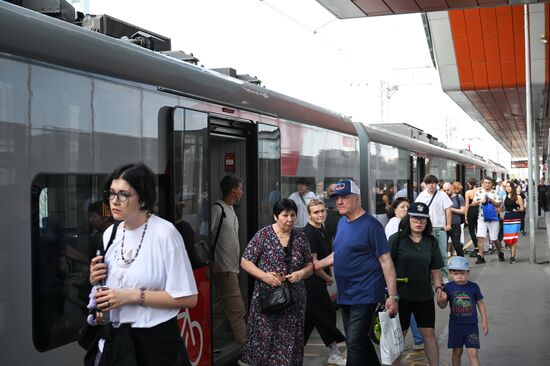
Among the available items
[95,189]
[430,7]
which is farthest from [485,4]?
[95,189]

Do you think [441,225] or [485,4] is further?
[441,225]

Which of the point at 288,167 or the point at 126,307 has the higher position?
the point at 288,167

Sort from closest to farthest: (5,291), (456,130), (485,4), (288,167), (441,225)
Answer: (5,291)
(288,167)
(485,4)
(441,225)
(456,130)

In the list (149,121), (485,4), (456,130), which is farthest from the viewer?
(456,130)

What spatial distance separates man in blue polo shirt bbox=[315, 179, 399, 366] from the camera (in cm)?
558

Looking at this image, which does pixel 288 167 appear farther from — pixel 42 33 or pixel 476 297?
pixel 42 33

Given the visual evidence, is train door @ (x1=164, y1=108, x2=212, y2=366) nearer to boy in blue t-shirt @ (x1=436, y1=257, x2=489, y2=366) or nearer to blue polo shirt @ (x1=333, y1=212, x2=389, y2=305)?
blue polo shirt @ (x1=333, y1=212, x2=389, y2=305)

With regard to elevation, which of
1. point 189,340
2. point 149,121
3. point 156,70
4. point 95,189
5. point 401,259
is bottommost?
point 189,340

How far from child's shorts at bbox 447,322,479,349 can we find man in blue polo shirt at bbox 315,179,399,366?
80 centimetres

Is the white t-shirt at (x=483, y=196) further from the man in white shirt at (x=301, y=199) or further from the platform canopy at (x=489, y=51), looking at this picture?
the man in white shirt at (x=301, y=199)

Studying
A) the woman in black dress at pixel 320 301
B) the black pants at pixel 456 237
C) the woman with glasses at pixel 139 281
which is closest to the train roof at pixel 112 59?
the woman with glasses at pixel 139 281

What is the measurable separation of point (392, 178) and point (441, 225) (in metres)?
3.01

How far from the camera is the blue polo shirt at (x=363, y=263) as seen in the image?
18.3 ft

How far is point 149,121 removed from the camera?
5109 millimetres
